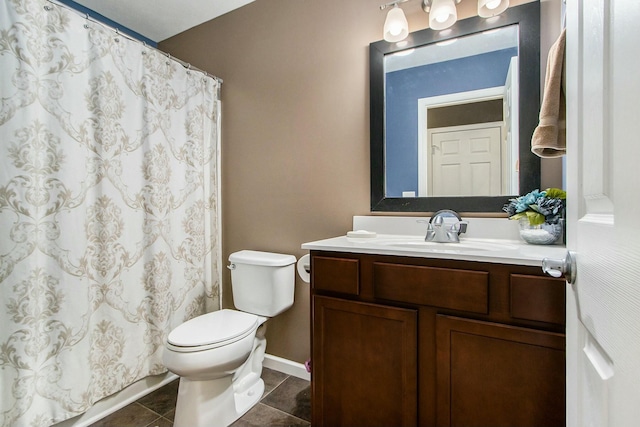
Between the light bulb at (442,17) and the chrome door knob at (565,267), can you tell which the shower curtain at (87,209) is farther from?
the chrome door knob at (565,267)

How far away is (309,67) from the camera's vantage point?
71.9 inches

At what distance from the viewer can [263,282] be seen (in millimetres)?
1737

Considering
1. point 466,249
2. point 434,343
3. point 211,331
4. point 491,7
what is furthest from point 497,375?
point 491,7

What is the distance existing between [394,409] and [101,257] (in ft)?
4.90

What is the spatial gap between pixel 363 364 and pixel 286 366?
3.05ft

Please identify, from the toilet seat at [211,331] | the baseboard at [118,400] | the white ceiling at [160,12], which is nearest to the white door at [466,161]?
the toilet seat at [211,331]

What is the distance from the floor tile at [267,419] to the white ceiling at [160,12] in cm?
246

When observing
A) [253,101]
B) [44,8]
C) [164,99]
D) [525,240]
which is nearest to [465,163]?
[525,240]

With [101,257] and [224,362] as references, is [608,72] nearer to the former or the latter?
[224,362]

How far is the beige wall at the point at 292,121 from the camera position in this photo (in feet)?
5.56

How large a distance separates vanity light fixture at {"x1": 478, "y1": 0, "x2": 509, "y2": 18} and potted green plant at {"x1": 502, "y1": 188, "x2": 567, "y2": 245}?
813 millimetres

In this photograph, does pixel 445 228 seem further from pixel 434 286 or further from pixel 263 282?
pixel 263 282

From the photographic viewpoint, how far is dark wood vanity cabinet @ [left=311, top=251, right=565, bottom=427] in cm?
89

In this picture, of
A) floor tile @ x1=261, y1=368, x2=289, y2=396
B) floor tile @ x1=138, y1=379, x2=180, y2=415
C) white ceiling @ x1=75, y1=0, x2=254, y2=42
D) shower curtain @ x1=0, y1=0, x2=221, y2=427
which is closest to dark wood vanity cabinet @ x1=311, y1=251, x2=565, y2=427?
floor tile @ x1=261, y1=368, x2=289, y2=396
